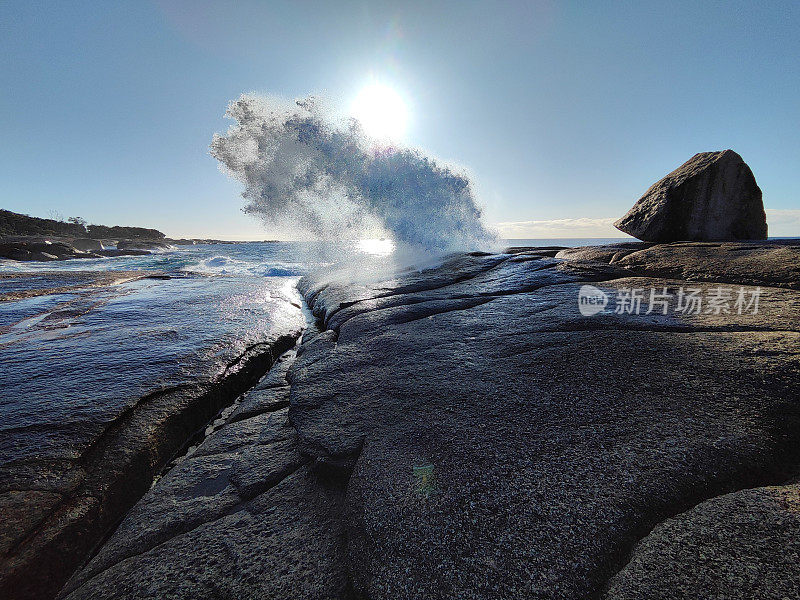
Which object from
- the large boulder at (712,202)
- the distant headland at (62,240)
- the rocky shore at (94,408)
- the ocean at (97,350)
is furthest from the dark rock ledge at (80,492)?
the distant headland at (62,240)

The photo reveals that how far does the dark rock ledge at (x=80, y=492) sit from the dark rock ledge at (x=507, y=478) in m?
0.20

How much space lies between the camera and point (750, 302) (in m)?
2.93

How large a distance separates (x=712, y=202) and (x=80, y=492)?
9.54m

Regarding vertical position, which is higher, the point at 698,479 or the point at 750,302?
the point at 750,302

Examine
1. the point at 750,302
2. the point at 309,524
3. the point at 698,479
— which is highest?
the point at 750,302

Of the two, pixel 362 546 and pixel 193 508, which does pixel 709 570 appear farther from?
pixel 193 508

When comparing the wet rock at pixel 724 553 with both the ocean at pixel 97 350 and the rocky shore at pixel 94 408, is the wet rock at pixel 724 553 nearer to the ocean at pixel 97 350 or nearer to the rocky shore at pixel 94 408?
the rocky shore at pixel 94 408

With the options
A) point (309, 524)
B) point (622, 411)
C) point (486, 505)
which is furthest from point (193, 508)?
Result: point (622, 411)

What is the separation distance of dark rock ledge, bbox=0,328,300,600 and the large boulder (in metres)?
8.64

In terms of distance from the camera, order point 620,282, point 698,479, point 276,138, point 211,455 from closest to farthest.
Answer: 1. point 698,479
2. point 211,455
3. point 620,282
4. point 276,138

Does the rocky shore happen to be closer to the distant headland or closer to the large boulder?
the large boulder

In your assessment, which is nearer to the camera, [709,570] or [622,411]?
[709,570]

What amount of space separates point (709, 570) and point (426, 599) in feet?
3.04

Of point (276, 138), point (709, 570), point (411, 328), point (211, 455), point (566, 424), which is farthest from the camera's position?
point (276, 138)
